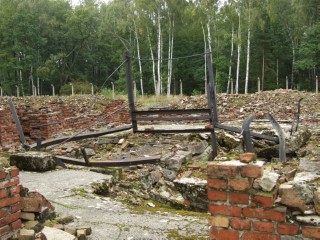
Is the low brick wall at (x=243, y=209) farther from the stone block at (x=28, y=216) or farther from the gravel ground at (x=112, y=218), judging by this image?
the stone block at (x=28, y=216)

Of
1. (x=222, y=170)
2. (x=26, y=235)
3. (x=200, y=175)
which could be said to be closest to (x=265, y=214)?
(x=222, y=170)

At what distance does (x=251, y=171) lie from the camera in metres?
2.47

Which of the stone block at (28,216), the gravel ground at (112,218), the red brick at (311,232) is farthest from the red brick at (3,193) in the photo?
the red brick at (311,232)

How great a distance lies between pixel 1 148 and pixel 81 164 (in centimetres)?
388

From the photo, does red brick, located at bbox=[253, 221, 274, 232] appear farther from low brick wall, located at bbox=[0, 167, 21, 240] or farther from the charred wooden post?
low brick wall, located at bbox=[0, 167, 21, 240]

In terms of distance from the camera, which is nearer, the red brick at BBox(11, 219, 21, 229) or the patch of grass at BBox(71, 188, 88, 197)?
the red brick at BBox(11, 219, 21, 229)

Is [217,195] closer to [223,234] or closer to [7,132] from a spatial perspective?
[223,234]

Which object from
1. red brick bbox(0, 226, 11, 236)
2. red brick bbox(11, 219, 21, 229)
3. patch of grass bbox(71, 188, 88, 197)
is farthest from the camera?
patch of grass bbox(71, 188, 88, 197)

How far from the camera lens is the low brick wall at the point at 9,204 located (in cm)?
307

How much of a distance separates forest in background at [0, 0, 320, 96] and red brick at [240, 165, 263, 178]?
1064 inches

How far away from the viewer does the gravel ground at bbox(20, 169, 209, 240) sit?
11.6 feet

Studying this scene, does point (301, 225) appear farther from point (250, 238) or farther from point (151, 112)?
point (151, 112)

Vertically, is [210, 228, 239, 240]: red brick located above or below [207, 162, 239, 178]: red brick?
below

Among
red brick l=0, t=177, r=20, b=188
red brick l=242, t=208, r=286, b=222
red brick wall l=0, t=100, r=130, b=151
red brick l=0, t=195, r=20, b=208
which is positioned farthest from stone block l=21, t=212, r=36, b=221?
red brick wall l=0, t=100, r=130, b=151
